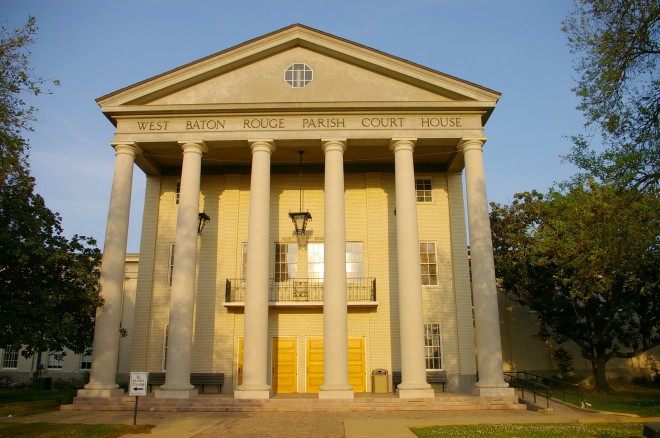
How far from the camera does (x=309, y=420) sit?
1493 centimetres

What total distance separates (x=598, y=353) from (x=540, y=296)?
11.7 feet

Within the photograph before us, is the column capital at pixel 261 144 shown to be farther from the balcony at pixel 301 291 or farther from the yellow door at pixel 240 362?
the yellow door at pixel 240 362

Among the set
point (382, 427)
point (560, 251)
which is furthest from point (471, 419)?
point (560, 251)

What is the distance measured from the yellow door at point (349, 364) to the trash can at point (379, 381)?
0.65 metres

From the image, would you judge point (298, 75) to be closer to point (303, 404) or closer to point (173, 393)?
point (303, 404)

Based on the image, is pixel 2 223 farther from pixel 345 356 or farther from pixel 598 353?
pixel 598 353

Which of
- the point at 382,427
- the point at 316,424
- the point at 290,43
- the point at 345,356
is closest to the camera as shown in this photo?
the point at 382,427

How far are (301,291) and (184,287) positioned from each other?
→ 16.6 ft

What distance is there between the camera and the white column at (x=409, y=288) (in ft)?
59.5

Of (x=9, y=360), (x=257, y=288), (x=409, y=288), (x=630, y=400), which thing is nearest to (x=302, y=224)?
(x=257, y=288)

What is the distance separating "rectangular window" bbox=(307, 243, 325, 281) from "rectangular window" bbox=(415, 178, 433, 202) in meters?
4.75

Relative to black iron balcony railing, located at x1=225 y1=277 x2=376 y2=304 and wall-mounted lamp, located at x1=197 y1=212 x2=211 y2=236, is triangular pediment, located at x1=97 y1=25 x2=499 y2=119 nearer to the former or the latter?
wall-mounted lamp, located at x1=197 y1=212 x2=211 y2=236

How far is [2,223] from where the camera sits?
18.0 metres

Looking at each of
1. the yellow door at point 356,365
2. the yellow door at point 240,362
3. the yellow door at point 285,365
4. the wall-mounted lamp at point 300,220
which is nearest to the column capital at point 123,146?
the wall-mounted lamp at point 300,220
